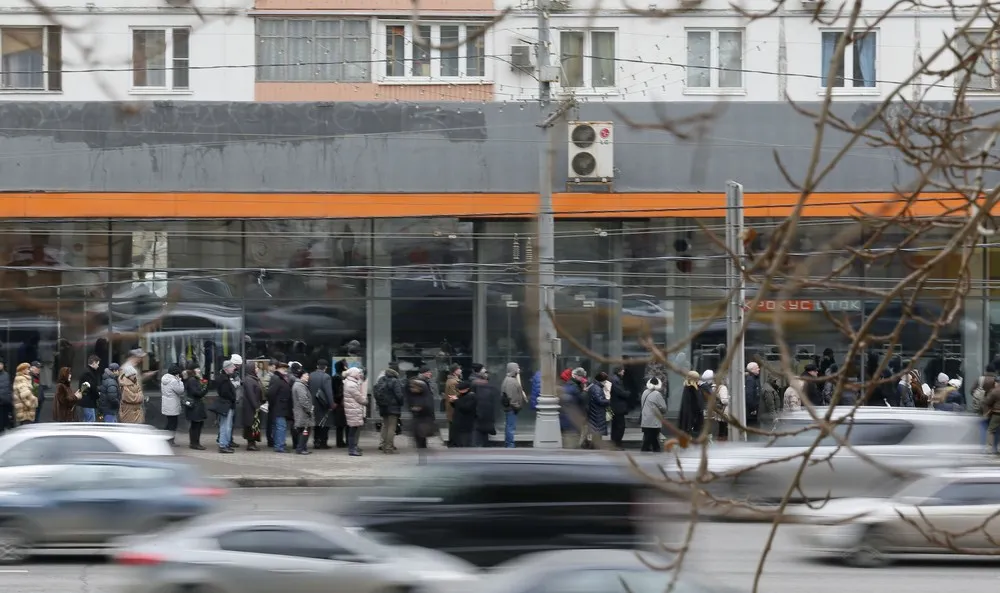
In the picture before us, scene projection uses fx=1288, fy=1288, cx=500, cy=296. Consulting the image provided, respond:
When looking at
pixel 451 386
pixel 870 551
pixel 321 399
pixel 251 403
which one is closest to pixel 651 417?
pixel 451 386

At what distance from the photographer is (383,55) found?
2500cm

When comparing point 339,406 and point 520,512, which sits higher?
point 520,512

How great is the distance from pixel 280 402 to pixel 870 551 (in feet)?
38.5

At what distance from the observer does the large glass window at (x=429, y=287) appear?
24781 millimetres

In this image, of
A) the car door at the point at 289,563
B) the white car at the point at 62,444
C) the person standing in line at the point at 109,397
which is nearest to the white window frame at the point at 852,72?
the person standing in line at the point at 109,397

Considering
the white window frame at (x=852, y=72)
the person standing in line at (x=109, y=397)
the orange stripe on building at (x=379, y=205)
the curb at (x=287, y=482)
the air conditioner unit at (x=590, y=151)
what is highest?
the white window frame at (x=852, y=72)

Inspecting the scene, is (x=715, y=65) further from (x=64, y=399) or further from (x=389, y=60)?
(x=64, y=399)

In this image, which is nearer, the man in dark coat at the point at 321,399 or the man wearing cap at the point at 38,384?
the man in dark coat at the point at 321,399

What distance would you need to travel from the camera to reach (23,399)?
2223cm

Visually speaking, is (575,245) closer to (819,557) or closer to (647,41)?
(647,41)

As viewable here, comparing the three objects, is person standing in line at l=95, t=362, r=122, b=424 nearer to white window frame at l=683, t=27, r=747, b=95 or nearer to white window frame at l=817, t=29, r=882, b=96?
white window frame at l=683, t=27, r=747, b=95

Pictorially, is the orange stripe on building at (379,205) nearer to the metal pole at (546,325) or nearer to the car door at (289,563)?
the metal pole at (546,325)

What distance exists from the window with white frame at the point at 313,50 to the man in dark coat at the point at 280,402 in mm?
5908

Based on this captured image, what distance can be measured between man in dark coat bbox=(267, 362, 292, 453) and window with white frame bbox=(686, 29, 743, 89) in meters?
9.70
